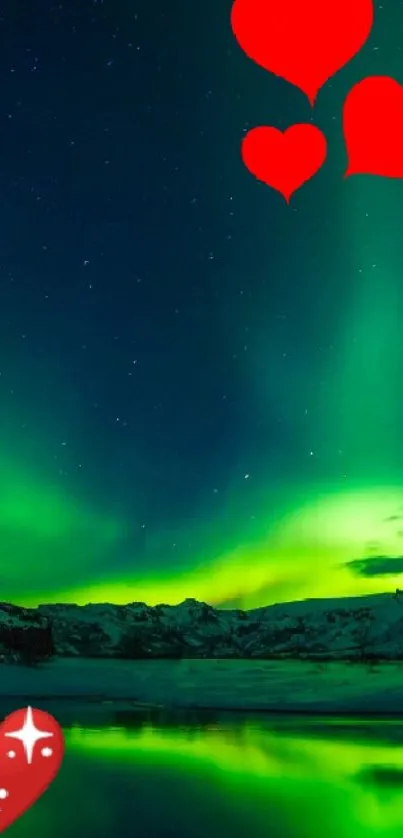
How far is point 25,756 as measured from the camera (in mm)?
2861

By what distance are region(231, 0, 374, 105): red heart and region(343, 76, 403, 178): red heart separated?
0.26m

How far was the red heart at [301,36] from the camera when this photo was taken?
3059 millimetres

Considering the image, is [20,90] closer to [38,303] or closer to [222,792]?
[38,303]

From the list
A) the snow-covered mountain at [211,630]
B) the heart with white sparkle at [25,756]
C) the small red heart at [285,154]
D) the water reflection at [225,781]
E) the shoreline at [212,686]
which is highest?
the small red heart at [285,154]

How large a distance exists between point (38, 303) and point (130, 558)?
851 millimetres

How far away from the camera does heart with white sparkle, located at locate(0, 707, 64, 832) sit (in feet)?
9.28

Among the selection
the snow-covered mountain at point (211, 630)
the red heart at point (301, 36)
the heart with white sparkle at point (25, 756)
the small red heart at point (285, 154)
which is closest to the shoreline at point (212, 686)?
the snow-covered mountain at point (211, 630)

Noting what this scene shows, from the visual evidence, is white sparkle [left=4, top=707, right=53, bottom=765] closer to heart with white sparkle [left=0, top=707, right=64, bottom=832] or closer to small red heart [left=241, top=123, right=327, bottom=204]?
heart with white sparkle [left=0, top=707, right=64, bottom=832]

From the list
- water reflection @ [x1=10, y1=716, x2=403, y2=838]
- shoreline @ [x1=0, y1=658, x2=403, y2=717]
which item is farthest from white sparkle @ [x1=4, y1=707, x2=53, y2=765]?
shoreline @ [x1=0, y1=658, x2=403, y2=717]

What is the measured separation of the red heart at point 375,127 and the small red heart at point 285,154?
0.33ft

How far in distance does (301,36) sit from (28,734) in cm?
181

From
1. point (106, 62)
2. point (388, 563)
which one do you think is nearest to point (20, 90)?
point (106, 62)

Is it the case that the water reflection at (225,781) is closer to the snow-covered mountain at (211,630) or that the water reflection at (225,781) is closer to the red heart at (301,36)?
the snow-covered mountain at (211,630)

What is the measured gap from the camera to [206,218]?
376 centimetres
